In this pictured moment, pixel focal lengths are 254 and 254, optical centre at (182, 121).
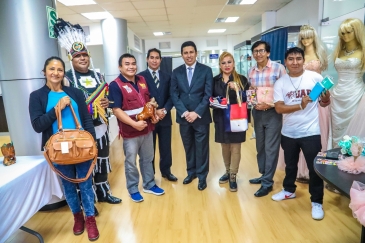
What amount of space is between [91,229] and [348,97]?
8.24 feet

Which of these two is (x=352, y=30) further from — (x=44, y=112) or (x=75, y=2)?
(x=75, y=2)

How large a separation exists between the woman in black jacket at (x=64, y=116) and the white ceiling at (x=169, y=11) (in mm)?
3648

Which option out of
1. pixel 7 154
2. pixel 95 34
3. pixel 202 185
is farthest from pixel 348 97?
pixel 95 34

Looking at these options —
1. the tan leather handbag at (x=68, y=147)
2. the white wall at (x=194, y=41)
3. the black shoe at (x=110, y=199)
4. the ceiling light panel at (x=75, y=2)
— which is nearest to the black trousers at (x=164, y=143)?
the black shoe at (x=110, y=199)

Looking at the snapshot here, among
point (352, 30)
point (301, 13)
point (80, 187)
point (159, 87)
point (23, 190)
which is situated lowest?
point (80, 187)

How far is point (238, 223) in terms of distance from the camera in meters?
2.11

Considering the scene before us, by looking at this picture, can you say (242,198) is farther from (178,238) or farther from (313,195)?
(178,238)

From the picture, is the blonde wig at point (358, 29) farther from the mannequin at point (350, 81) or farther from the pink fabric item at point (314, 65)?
the pink fabric item at point (314, 65)

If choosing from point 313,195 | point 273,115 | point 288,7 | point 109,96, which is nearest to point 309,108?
point 273,115

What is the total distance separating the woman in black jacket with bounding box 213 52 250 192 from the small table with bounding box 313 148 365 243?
1079 mm

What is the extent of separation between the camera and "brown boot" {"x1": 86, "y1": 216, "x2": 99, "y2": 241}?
6.43ft

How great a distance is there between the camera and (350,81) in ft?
7.63

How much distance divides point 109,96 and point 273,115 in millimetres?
1524

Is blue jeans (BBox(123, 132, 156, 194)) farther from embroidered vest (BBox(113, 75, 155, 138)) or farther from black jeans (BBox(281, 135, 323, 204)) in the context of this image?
black jeans (BBox(281, 135, 323, 204))
